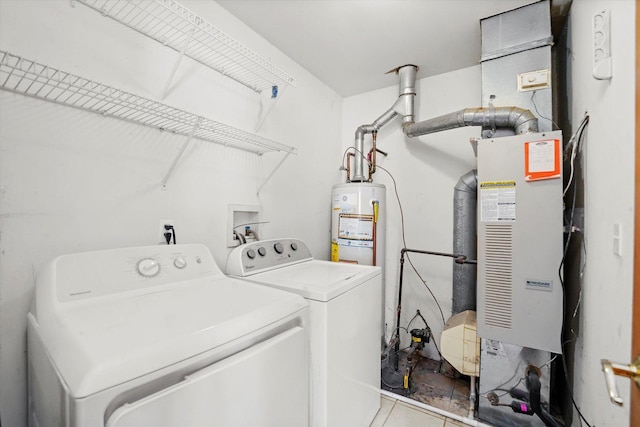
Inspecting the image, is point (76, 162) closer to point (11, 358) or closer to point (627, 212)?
point (11, 358)

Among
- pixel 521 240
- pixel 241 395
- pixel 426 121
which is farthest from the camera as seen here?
pixel 426 121

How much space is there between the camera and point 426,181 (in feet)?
8.37

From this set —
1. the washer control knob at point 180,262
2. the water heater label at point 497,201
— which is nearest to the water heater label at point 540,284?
the water heater label at point 497,201

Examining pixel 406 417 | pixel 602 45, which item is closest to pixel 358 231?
pixel 406 417

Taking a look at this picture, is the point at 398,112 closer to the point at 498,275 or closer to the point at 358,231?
the point at 358,231

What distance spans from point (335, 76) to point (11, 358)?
268cm

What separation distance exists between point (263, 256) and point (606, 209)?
5.28 ft

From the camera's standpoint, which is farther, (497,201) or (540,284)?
(497,201)

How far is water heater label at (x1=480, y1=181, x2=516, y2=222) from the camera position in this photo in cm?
152

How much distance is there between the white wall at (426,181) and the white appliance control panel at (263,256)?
46.6 inches

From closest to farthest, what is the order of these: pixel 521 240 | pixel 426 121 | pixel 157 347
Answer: pixel 157 347, pixel 521 240, pixel 426 121

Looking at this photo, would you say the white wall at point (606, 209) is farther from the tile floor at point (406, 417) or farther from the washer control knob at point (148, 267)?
the washer control knob at point (148, 267)

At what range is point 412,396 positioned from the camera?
76.1 inches

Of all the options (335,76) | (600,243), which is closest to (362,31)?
(335,76)
